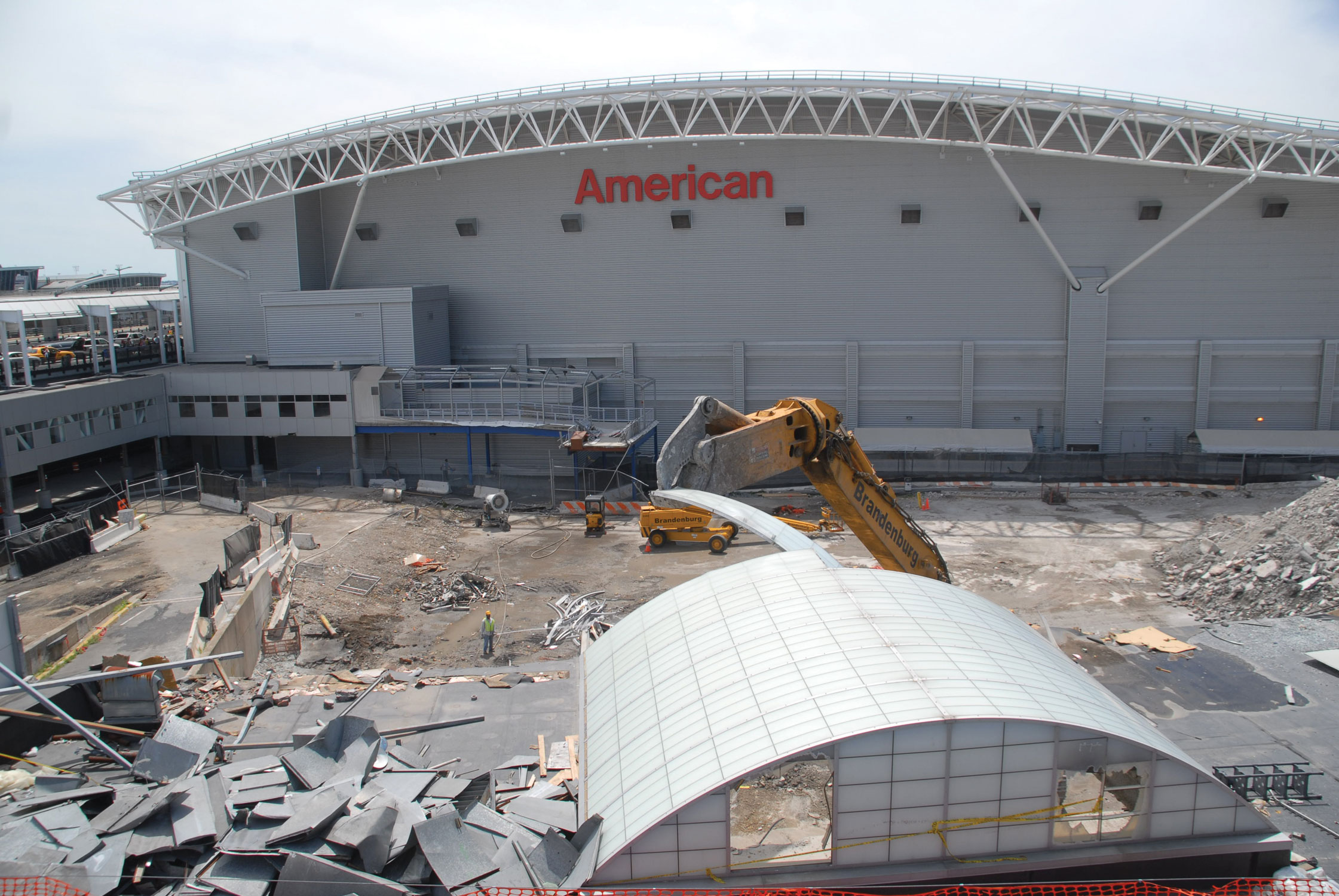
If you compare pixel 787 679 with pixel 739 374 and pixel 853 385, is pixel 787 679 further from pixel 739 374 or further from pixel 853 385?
pixel 853 385

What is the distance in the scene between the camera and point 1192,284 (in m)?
35.3

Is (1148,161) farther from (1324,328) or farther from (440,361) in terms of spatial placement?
(440,361)

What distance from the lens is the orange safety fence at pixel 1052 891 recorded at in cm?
906

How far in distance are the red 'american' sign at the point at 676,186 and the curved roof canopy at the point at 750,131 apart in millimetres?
1652

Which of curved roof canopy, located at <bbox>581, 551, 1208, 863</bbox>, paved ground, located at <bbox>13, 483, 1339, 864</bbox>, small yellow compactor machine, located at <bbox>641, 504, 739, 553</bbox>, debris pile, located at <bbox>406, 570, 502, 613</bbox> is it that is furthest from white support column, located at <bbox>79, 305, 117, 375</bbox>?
curved roof canopy, located at <bbox>581, 551, 1208, 863</bbox>

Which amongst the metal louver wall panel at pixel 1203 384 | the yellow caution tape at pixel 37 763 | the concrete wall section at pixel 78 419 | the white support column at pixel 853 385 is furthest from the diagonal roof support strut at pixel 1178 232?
the concrete wall section at pixel 78 419

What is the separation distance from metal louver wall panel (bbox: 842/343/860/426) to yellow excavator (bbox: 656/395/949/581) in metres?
19.4

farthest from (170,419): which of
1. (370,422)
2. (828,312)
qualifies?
(828,312)

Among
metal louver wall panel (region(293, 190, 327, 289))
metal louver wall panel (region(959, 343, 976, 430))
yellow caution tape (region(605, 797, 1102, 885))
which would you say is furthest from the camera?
metal louver wall panel (region(293, 190, 327, 289))

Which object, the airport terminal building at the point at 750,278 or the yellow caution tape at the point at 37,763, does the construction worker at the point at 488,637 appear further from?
the airport terminal building at the point at 750,278

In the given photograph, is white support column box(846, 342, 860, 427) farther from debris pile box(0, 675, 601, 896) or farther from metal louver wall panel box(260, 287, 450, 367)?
debris pile box(0, 675, 601, 896)

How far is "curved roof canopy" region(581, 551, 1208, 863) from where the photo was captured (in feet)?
31.1

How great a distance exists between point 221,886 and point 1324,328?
1616 inches

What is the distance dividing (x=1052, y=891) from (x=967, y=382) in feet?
96.0
